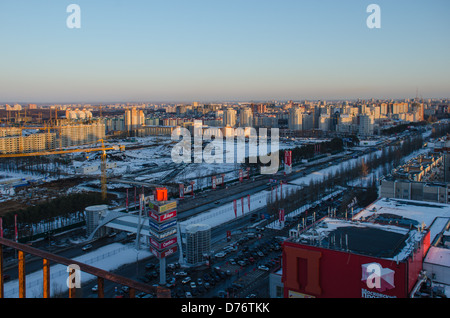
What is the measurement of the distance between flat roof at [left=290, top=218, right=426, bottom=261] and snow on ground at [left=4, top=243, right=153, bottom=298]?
2608 millimetres

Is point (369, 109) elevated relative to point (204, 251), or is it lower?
elevated

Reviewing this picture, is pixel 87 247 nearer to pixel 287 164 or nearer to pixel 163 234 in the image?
pixel 163 234

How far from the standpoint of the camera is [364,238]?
13.3 feet

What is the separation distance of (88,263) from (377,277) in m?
3.67

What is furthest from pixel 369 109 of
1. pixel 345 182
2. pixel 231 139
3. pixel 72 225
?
pixel 72 225

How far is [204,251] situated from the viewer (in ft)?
18.3

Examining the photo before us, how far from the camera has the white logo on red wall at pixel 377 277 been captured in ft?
11.1

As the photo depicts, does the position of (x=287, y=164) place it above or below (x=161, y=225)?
below

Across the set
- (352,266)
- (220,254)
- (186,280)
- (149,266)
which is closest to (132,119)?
(220,254)

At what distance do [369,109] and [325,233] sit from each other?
33.3 meters

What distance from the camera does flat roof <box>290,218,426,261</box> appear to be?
368cm

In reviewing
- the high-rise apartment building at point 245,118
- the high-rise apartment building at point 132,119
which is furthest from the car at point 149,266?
the high-rise apartment building at point 245,118

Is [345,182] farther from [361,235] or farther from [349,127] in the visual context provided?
Result: [349,127]

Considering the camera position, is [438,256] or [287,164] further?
[287,164]
